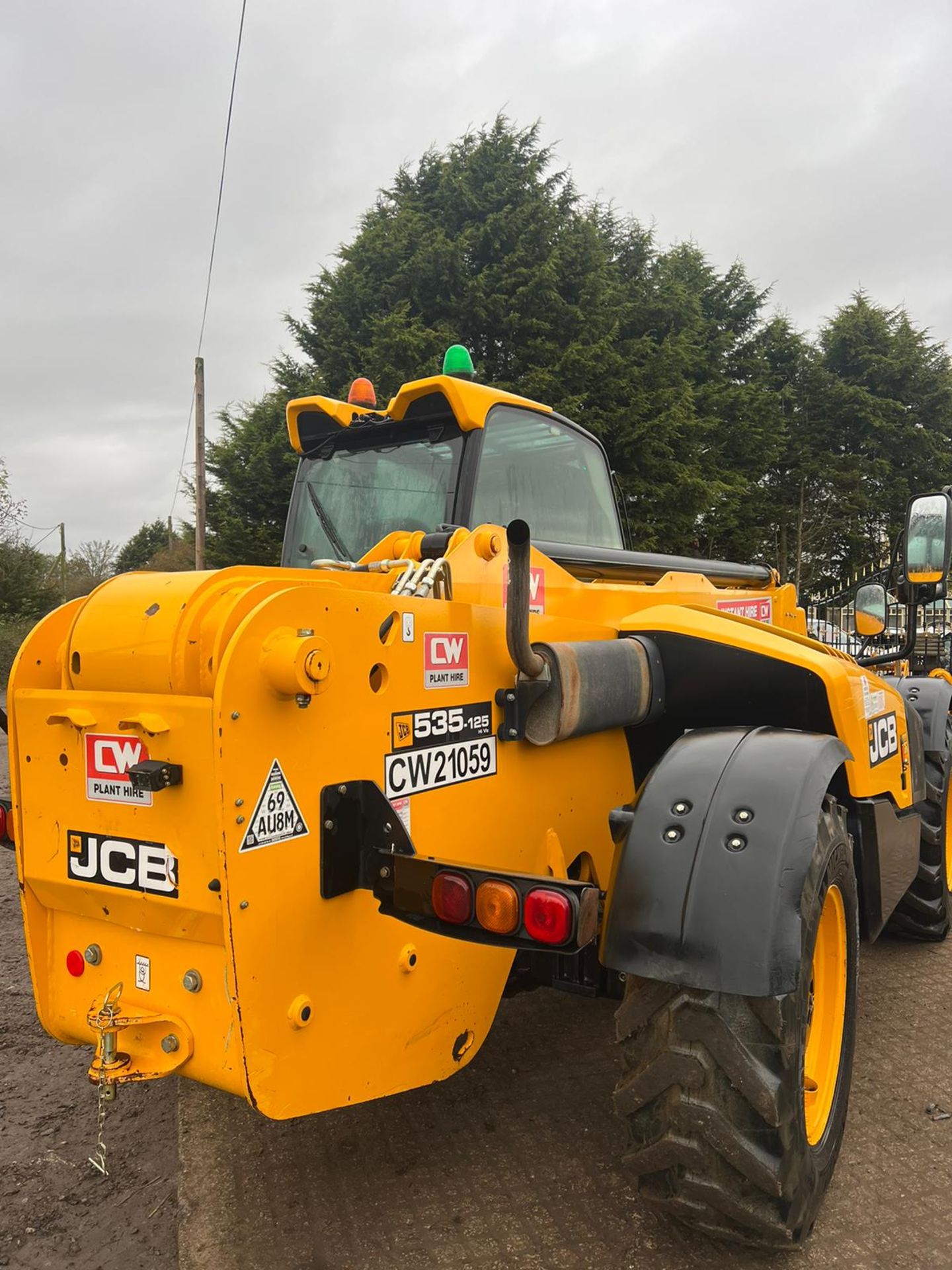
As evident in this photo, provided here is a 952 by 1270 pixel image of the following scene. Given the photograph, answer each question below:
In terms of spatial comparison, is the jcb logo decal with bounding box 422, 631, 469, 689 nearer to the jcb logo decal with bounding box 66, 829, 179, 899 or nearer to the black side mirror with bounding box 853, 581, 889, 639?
the jcb logo decal with bounding box 66, 829, 179, 899

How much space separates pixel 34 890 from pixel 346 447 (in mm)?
2200

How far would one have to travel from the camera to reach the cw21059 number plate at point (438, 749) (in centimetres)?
199

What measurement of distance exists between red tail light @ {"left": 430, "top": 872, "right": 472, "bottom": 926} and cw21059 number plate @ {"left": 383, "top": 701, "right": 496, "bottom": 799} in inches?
9.4

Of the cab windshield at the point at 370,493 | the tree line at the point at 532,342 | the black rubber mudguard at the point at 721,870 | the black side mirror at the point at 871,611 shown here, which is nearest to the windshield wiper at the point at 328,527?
the cab windshield at the point at 370,493

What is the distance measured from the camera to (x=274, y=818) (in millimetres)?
1747

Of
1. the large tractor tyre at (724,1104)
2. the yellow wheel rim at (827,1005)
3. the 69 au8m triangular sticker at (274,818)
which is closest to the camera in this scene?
the 69 au8m triangular sticker at (274,818)

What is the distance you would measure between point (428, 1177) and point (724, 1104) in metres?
0.99

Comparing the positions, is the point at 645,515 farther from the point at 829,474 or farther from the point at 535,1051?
the point at 535,1051

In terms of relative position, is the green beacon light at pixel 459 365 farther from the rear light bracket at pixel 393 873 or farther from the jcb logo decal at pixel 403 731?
the rear light bracket at pixel 393 873

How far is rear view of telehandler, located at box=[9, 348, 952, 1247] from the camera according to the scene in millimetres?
1758

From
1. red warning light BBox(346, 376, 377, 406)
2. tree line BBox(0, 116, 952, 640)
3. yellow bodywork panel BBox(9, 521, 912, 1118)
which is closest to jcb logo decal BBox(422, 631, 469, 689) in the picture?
yellow bodywork panel BBox(9, 521, 912, 1118)

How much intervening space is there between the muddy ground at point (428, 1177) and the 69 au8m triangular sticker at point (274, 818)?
1.19m

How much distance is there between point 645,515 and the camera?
1720cm

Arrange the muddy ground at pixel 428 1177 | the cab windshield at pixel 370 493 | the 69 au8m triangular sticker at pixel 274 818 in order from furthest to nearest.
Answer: the cab windshield at pixel 370 493, the muddy ground at pixel 428 1177, the 69 au8m triangular sticker at pixel 274 818
